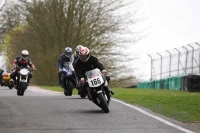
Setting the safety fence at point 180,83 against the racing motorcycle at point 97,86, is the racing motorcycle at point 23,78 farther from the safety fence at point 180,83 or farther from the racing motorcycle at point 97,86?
the safety fence at point 180,83

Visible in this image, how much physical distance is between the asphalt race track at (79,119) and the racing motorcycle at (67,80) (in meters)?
5.75

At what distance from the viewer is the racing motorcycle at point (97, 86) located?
633 inches

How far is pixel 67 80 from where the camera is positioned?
24.2 m

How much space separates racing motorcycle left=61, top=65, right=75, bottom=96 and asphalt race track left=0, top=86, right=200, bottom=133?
5.75m

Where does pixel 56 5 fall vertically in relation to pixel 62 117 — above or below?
above

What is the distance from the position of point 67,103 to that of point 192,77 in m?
12.5

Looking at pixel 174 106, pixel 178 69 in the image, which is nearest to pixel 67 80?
pixel 174 106

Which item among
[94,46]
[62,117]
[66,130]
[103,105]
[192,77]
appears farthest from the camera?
[94,46]

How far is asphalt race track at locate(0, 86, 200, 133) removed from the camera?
12.6 metres

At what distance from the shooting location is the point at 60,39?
54.7 m

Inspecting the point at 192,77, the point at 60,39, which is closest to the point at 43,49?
the point at 60,39

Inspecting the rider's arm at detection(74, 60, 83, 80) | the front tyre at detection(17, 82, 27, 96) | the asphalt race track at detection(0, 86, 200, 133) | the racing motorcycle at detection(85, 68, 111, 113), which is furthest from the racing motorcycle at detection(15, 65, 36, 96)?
the racing motorcycle at detection(85, 68, 111, 113)

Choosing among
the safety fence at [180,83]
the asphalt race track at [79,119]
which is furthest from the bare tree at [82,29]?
the asphalt race track at [79,119]

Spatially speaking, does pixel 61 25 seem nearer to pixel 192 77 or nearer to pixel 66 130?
pixel 192 77
